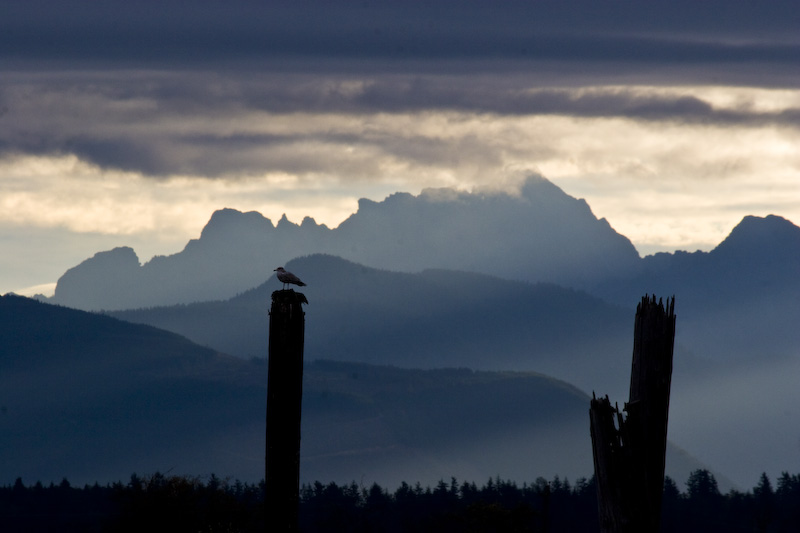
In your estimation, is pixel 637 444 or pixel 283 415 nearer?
pixel 637 444

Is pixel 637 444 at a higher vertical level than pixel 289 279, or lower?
lower

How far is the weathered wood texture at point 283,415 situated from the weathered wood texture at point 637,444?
5.17 m

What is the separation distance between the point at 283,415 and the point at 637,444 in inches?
238

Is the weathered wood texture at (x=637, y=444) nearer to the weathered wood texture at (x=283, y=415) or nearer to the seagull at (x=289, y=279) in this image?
the weathered wood texture at (x=283, y=415)

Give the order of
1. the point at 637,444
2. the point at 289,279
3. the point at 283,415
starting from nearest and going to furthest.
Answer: the point at 637,444 → the point at 283,415 → the point at 289,279

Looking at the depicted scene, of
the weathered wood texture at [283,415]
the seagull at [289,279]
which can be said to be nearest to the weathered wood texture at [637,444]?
the weathered wood texture at [283,415]

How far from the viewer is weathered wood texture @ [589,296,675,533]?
701 inches

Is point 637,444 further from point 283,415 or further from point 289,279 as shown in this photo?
point 289,279

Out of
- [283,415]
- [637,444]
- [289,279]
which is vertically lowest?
[637,444]

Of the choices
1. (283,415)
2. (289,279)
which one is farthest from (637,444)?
(289,279)

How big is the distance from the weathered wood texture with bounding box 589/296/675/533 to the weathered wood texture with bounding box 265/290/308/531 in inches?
204

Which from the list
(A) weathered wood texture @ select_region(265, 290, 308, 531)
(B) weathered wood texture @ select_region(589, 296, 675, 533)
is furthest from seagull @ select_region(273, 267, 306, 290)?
(B) weathered wood texture @ select_region(589, 296, 675, 533)

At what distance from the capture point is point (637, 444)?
18078mm

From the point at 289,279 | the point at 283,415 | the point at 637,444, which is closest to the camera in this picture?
the point at 637,444
